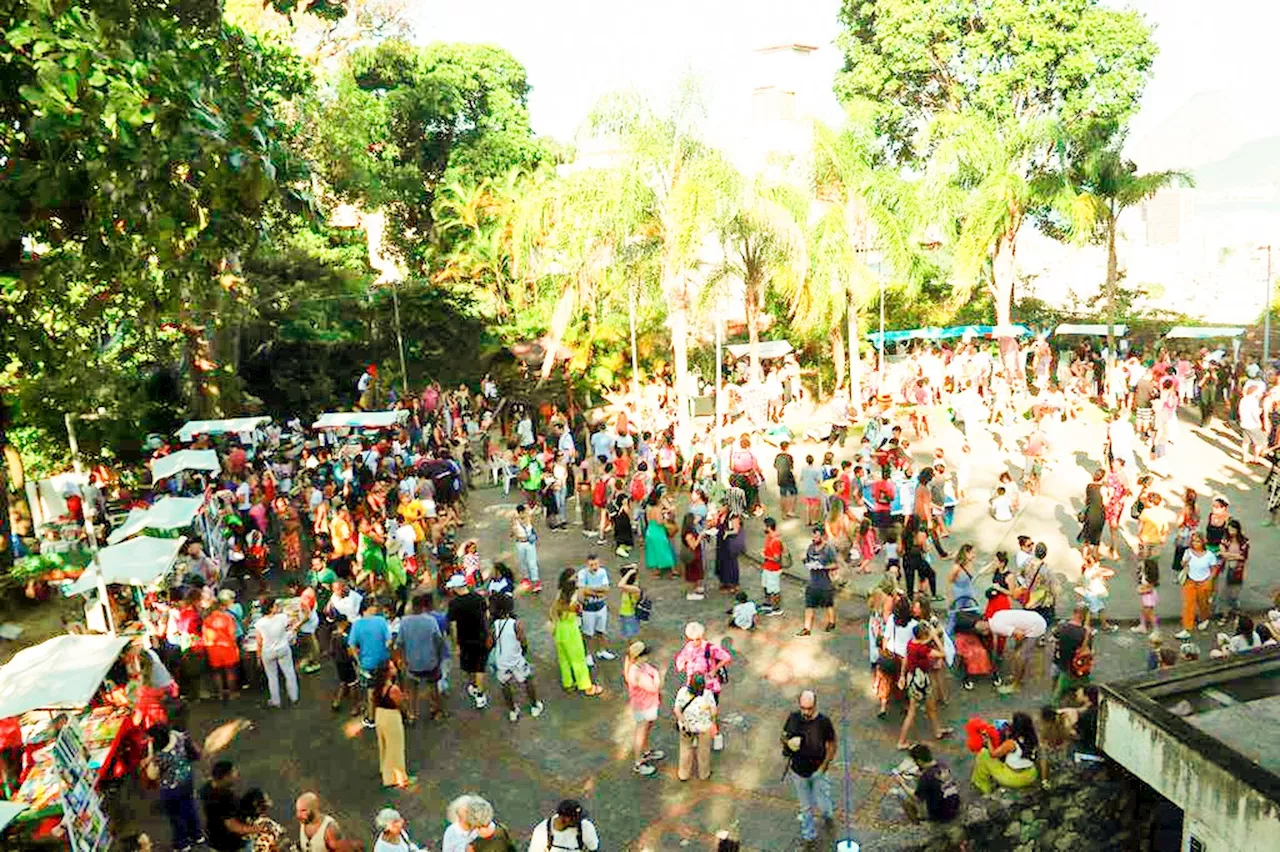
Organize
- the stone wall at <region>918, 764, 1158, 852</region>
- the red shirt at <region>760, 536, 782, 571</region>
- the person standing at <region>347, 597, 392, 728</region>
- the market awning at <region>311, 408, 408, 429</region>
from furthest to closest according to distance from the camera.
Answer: the market awning at <region>311, 408, 408, 429</region>
the red shirt at <region>760, 536, 782, 571</region>
the person standing at <region>347, 597, 392, 728</region>
the stone wall at <region>918, 764, 1158, 852</region>

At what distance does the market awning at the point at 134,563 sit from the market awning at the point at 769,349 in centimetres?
1681

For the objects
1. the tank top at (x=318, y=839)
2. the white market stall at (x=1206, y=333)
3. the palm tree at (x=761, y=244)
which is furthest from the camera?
the white market stall at (x=1206, y=333)

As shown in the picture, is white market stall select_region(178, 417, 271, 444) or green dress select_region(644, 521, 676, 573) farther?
white market stall select_region(178, 417, 271, 444)

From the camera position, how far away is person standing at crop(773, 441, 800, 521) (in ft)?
52.7

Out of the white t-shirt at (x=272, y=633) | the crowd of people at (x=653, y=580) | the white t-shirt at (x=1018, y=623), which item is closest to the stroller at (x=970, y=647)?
the crowd of people at (x=653, y=580)

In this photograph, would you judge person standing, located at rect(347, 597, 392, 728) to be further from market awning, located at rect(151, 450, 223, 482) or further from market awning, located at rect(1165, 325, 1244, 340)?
market awning, located at rect(1165, 325, 1244, 340)

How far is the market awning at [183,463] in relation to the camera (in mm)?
15992

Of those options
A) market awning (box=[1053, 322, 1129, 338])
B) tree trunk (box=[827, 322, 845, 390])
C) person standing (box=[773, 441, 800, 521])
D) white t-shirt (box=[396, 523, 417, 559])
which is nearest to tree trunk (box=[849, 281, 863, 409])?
tree trunk (box=[827, 322, 845, 390])

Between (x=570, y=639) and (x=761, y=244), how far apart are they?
1190cm

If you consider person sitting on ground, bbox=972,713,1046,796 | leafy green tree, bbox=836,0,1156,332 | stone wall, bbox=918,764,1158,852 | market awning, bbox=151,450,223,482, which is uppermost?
leafy green tree, bbox=836,0,1156,332

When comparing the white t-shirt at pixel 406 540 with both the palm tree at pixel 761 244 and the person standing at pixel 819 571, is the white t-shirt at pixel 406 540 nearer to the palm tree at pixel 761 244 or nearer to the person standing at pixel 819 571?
the person standing at pixel 819 571

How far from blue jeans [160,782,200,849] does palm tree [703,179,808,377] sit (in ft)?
47.1

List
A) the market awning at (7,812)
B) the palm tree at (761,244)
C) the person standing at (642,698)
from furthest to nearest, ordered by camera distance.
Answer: the palm tree at (761,244) → the person standing at (642,698) → the market awning at (7,812)

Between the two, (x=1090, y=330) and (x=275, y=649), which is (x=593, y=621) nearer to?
(x=275, y=649)
